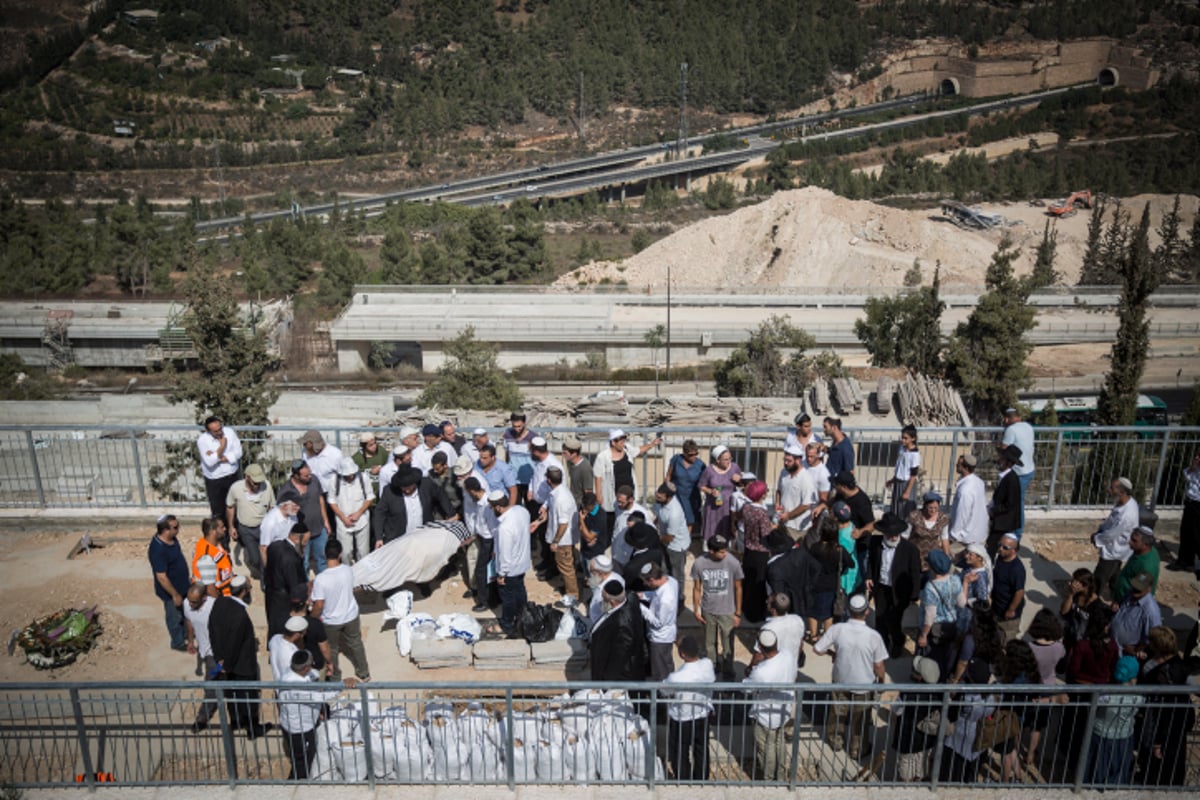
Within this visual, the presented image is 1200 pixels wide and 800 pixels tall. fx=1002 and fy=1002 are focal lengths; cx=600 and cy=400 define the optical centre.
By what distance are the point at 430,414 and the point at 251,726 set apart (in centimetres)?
1013

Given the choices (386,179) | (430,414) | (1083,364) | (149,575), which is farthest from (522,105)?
(149,575)

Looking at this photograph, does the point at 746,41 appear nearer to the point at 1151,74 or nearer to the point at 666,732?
the point at 1151,74

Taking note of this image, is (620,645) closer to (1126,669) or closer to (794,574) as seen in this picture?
(794,574)

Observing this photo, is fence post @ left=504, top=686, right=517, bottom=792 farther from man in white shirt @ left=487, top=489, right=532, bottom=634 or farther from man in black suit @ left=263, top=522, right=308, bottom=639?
man in black suit @ left=263, top=522, right=308, bottom=639

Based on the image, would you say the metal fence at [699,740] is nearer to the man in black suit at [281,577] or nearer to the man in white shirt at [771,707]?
the man in white shirt at [771,707]

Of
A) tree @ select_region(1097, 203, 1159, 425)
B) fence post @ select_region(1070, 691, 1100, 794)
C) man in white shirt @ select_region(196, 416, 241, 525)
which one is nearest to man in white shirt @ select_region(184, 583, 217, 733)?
man in white shirt @ select_region(196, 416, 241, 525)

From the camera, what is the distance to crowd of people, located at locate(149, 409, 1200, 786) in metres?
7.37

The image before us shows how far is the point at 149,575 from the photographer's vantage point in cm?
1113

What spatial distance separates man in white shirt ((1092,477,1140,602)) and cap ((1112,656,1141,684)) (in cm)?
209

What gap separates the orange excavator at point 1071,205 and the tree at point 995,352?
3179 cm

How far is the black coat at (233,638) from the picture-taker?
7.92 metres

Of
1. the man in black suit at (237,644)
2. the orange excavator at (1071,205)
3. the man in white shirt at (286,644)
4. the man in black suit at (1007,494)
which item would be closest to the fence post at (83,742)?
the man in black suit at (237,644)

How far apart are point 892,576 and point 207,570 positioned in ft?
20.0

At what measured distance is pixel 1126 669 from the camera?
729 cm
